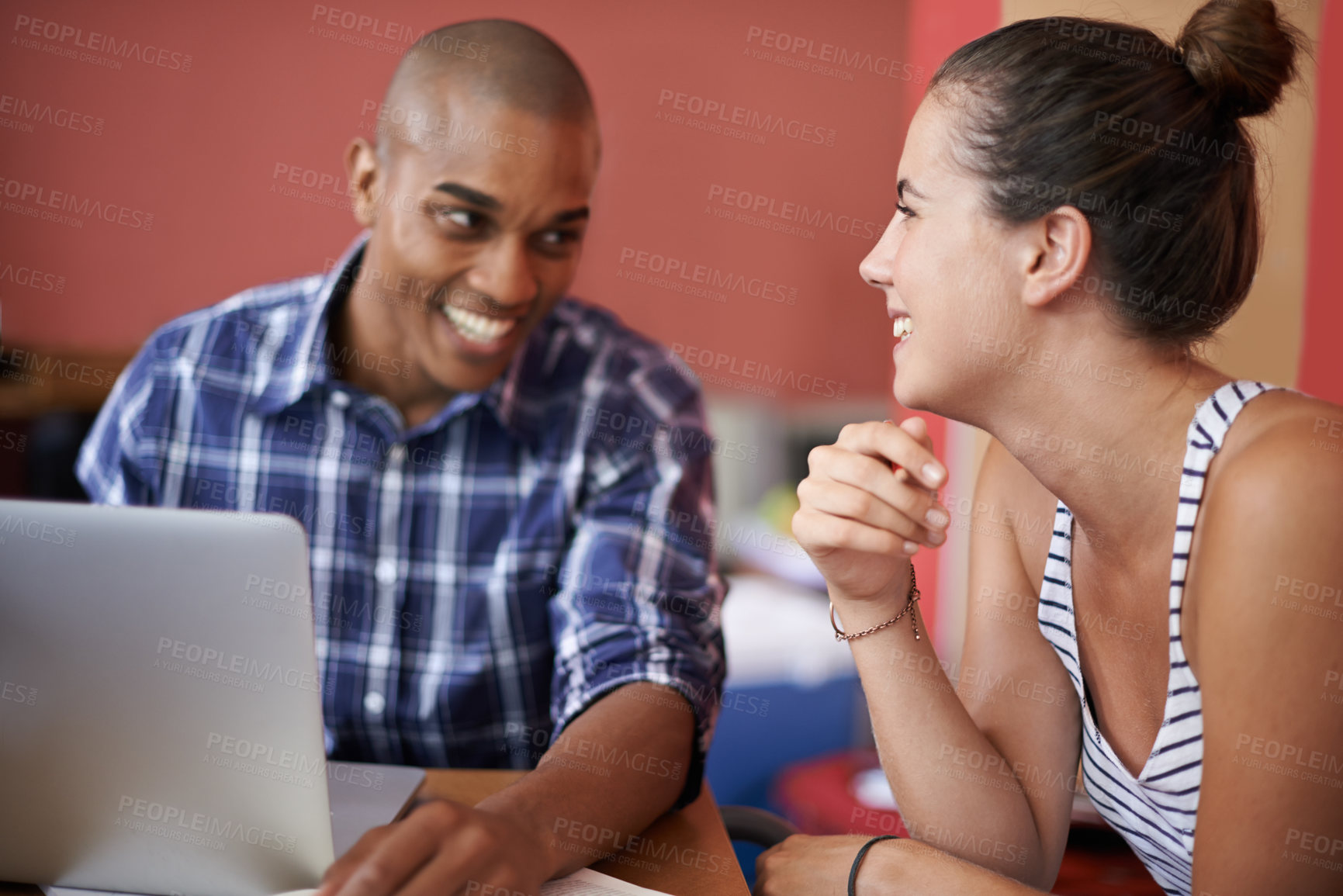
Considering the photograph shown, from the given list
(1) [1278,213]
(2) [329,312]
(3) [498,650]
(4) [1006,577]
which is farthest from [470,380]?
(1) [1278,213]

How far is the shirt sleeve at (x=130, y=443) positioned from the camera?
58.2 inches

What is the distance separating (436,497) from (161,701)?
73 centimetres

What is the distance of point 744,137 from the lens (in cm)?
351

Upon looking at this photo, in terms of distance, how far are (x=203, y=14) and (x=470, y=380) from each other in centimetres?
231

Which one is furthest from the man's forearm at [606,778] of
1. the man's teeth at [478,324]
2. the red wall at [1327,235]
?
the red wall at [1327,235]

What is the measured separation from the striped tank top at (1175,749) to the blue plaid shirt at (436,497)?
0.50 m

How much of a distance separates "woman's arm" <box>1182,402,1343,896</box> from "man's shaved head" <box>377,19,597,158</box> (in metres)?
1.00

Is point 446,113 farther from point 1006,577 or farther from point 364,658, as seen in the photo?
point 1006,577

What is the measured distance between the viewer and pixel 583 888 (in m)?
0.85

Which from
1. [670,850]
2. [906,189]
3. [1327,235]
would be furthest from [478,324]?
[1327,235]

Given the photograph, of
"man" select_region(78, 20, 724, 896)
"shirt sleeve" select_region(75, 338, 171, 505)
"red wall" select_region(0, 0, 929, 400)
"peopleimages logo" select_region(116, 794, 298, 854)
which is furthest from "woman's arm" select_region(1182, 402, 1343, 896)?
"red wall" select_region(0, 0, 929, 400)

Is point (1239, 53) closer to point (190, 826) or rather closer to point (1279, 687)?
point (1279, 687)

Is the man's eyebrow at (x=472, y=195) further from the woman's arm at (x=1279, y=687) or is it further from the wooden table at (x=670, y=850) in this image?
the woman's arm at (x=1279, y=687)

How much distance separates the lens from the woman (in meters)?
0.82
